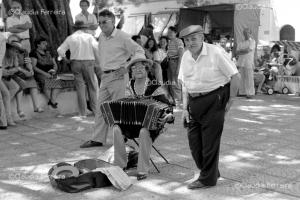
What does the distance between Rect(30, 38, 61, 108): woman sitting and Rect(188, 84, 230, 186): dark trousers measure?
221 inches

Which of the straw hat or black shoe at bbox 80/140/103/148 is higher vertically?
the straw hat

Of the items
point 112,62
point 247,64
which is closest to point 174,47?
point 247,64

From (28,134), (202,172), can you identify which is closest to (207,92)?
(202,172)

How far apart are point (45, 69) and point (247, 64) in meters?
5.69

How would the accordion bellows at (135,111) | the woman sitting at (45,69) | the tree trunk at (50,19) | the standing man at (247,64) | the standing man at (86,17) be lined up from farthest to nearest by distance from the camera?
the standing man at (247,64) → the tree trunk at (50,19) → the standing man at (86,17) → the woman sitting at (45,69) → the accordion bellows at (135,111)

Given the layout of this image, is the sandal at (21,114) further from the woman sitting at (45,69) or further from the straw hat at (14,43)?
the straw hat at (14,43)

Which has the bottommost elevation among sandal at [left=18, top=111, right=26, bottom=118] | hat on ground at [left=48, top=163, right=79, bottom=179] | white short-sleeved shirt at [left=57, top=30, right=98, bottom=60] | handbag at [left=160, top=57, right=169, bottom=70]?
hat on ground at [left=48, top=163, right=79, bottom=179]

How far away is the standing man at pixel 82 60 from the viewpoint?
9.77 meters

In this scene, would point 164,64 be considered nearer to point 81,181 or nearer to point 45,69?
point 45,69

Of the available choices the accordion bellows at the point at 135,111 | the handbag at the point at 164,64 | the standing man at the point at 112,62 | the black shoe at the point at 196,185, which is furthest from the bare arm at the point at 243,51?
the black shoe at the point at 196,185

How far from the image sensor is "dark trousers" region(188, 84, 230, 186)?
5113mm

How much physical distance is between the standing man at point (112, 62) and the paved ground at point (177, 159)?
1.62 ft

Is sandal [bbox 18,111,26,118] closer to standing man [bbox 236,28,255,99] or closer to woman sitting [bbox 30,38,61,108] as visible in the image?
woman sitting [bbox 30,38,61,108]

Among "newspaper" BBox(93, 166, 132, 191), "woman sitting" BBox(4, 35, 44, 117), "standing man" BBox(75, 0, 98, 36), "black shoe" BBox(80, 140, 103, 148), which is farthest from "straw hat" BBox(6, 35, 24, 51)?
"newspaper" BBox(93, 166, 132, 191)
